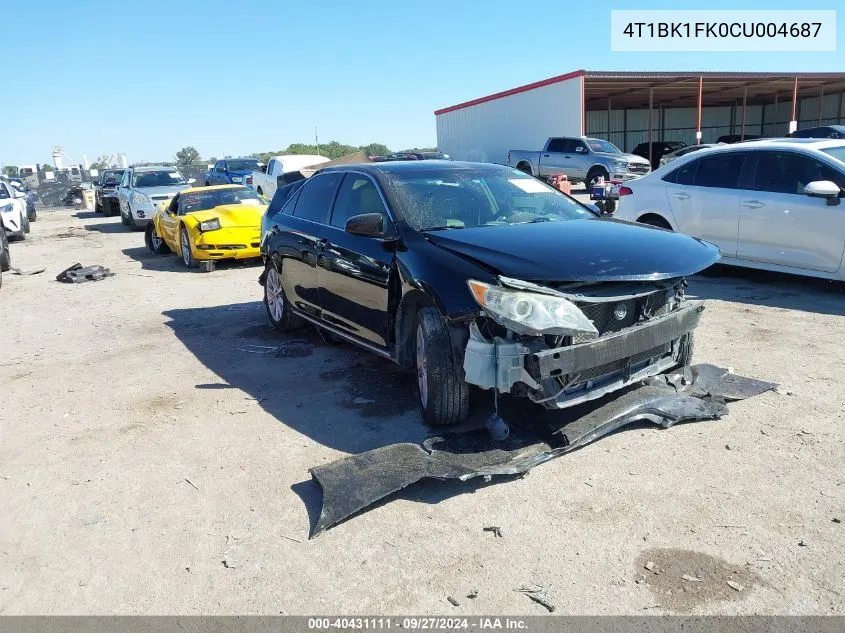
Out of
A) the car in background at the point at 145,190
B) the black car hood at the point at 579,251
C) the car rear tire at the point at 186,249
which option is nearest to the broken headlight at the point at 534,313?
the black car hood at the point at 579,251

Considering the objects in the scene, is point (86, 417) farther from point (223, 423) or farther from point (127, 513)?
point (127, 513)

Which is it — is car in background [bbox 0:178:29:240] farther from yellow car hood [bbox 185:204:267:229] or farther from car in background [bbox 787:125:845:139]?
car in background [bbox 787:125:845:139]

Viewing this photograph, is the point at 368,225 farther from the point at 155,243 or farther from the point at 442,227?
the point at 155,243

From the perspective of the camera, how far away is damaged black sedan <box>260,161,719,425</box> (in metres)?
3.70

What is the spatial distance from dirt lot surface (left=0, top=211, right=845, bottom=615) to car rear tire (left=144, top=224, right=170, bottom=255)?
8.60 m

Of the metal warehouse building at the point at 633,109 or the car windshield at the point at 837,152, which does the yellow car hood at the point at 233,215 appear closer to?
the car windshield at the point at 837,152

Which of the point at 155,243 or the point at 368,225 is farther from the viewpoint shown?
the point at 155,243

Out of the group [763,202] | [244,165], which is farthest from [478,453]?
[244,165]

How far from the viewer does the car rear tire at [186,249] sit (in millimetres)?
12234

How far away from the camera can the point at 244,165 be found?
Result: 26250mm

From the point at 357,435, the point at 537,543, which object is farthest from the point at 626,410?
the point at 357,435

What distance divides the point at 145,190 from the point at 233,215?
7813 mm

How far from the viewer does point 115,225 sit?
75.2ft

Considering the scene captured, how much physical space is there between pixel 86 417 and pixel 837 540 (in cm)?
478
